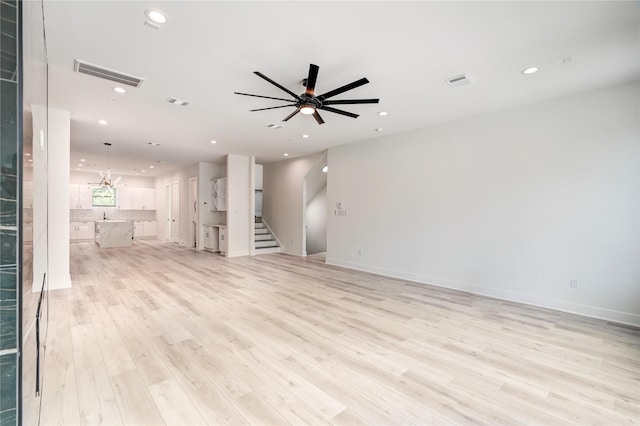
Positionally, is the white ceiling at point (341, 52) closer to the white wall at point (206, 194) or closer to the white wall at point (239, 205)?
the white wall at point (239, 205)

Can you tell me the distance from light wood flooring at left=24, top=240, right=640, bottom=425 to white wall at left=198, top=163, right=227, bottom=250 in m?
4.92

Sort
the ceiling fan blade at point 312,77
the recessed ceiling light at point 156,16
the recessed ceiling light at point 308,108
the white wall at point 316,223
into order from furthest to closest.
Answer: the white wall at point 316,223 < the recessed ceiling light at point 308,108 < the ceiling fan blade at point 312,77 < the recessed ceiling light at point 156,16

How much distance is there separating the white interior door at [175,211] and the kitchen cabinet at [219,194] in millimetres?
2361

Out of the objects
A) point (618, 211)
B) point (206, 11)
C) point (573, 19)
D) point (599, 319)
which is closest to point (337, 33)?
point (206, 11)

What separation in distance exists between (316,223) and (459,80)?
22.8ft

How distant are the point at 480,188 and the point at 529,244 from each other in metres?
1.11

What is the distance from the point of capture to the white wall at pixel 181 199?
10.4m

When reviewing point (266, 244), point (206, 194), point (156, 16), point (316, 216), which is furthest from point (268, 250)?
point (156, 16)

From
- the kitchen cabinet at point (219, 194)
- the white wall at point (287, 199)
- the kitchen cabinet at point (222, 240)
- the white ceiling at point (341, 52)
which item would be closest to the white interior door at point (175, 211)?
the kitchen cabinet at point (219, 194)

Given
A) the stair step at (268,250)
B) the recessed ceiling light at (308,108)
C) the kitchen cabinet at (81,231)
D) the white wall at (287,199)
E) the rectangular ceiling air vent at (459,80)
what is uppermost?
the rectangular ceiling air vent at (459,80)

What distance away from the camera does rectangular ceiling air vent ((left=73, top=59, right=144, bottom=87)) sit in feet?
10.3

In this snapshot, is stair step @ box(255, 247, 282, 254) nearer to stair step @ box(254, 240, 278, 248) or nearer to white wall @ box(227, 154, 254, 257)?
stair step @ box(254, 240, 278, 248)

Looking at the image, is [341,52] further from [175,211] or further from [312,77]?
[175,211]

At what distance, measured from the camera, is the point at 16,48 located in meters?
0.99
